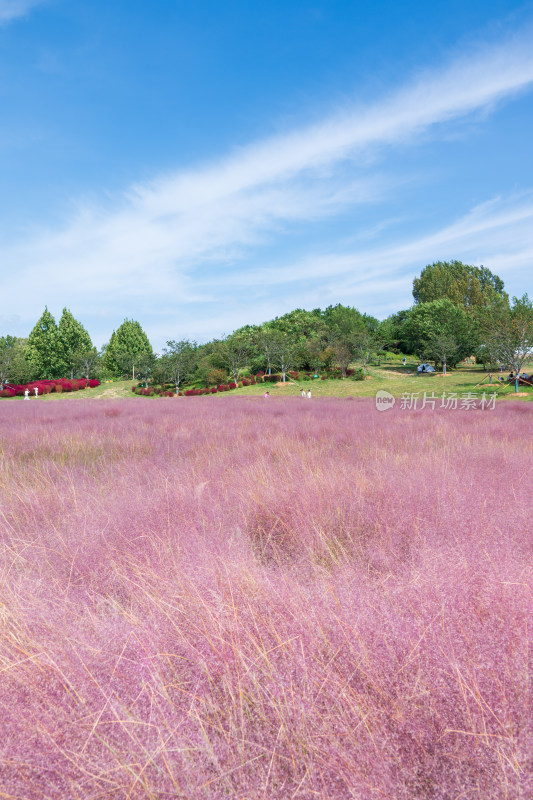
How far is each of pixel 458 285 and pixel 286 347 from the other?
4133 cm

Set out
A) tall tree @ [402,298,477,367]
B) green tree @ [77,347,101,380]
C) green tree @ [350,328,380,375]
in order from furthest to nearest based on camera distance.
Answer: green tree @ [77,347,101,380] < tall tree @ [402,298,477,367] < green tree @ [350,328,380,375]

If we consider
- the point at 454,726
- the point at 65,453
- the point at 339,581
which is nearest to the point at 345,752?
the point at 454,726

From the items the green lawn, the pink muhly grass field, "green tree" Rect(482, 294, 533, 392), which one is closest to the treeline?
"green tree" Rect(482, 294, 533, 392)

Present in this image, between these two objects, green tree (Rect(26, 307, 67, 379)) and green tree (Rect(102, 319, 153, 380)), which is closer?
green tree (Rect(26, 307, 67, 379))

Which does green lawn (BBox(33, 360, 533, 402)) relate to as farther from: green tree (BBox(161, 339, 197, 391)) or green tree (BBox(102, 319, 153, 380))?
green tree (BBox(102, 319, 153, 380))

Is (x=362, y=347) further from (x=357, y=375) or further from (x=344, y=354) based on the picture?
(x=357, y=375)

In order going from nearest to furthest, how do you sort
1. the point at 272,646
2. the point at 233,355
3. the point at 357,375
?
the point at 272,646 < the point at 357,375 < the point at 233,355

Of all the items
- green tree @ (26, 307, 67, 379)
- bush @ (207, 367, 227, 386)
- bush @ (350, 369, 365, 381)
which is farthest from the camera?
green tree @ (26, 307, 67, 379)

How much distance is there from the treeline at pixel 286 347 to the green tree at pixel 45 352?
11 cm

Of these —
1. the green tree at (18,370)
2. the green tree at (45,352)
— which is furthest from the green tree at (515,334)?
the green tree at (45,352)

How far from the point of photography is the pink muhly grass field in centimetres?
100

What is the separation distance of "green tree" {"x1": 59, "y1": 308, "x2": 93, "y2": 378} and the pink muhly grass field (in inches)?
2018

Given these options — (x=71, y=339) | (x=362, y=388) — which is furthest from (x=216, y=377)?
(x=71, y=339)

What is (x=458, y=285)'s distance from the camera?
64250 mm
